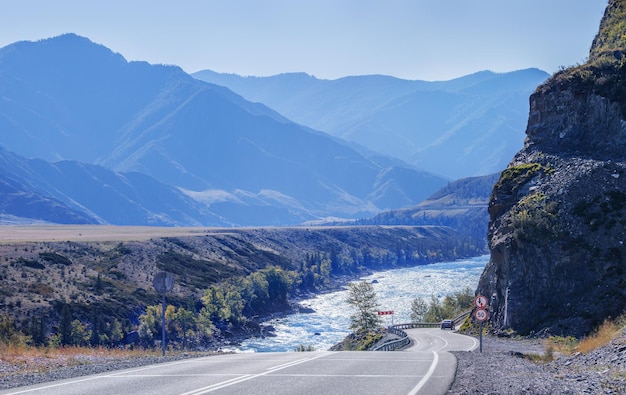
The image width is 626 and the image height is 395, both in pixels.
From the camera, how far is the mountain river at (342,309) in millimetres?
98438

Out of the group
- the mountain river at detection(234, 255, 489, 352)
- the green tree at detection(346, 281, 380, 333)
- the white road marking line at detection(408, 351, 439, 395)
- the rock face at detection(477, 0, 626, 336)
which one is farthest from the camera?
the mountain river at detection(234, 255, 489, 352)

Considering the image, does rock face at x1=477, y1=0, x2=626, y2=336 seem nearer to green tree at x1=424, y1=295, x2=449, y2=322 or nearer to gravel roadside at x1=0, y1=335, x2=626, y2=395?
gravel roadside at x1=0, y1=335, x2=626, y2=395

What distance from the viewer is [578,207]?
165ft

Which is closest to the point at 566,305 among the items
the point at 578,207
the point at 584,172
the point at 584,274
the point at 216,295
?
the point at 584,274

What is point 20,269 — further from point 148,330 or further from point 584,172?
point 584,172

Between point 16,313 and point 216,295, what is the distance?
3952cm

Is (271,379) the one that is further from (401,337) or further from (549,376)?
(401,337)

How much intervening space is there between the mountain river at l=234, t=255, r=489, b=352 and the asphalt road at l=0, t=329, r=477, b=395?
2565 inches

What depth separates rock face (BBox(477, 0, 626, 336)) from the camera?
154 feet

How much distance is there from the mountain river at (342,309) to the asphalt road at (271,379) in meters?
Result: 65.2

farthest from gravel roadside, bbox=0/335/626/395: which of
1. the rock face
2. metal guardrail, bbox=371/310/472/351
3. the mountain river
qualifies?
the mountain river

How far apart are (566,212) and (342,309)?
3462 inches

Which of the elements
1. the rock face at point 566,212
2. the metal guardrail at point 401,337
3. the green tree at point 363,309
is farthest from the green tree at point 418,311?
the rock face at point 566,212

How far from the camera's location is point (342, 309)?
13538 centimetres
